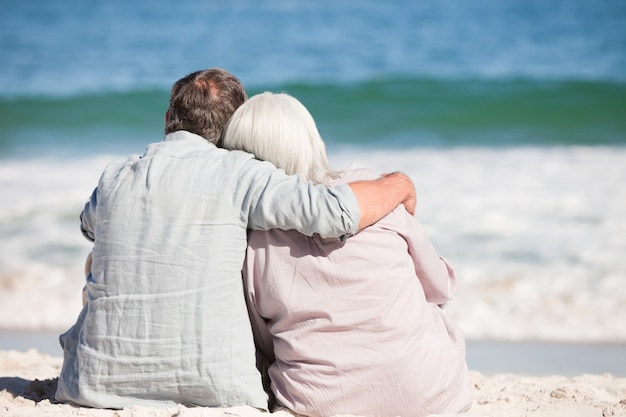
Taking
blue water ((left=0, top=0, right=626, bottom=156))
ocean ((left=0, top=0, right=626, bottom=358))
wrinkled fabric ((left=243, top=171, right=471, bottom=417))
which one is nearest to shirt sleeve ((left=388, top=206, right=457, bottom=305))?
wrinkled fabric ((left=243, top=171, right=471, bottom=417))

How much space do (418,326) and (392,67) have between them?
12507mm

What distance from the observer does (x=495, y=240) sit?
Result: 6176 mm

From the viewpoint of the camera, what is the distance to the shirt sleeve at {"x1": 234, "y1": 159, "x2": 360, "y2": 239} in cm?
236

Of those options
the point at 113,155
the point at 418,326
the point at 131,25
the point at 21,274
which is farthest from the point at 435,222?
the point at 131,25

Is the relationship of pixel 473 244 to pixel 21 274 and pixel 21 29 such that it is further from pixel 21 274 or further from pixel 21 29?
pixel 21 29

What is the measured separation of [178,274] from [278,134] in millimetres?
515

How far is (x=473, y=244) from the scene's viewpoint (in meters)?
6.05

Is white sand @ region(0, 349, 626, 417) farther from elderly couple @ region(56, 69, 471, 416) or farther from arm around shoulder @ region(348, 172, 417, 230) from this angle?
arm around shoulder @ region(348, 172, 417, 230)

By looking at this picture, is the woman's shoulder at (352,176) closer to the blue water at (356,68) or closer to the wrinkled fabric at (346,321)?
the wrinkled fabric at (346,321)

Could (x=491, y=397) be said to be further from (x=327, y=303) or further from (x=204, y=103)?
(x=204, y=103)

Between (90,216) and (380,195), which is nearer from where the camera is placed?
(380,195)

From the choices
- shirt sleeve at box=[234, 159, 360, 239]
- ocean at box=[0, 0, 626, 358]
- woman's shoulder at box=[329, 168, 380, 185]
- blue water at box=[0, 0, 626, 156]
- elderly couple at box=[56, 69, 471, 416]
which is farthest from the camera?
blue water at box=[0, 0, 626, 156]

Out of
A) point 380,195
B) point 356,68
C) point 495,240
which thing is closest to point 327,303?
point 380,195

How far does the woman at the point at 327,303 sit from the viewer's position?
2.52 metres
